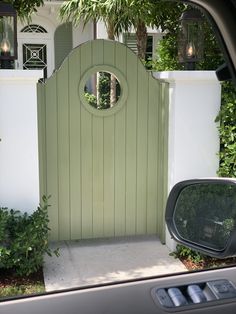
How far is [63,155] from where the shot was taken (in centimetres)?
458

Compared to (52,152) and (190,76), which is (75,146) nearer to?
(52,152)

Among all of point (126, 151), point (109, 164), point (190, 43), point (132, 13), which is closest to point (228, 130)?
point (190, 43)

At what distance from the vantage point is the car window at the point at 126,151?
443cm

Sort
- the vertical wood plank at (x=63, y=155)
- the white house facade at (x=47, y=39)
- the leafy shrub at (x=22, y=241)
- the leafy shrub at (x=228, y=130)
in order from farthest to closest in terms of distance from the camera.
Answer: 1. the white house facade at (x=47, y=39)
2. the vertical wood plank at (x=63, y=155)
3. the leafy shrub at (x=228, y=130)
4. the leafy shrub at (x=22, y=241)

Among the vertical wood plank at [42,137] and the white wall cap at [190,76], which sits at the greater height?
the white wall cap at [190,76]

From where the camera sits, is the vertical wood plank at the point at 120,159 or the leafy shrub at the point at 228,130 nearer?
the leafy shrub at the point at 228,130

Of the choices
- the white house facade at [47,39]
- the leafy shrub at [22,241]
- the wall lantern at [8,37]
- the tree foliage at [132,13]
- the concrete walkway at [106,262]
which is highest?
the white house facade at [47,39]

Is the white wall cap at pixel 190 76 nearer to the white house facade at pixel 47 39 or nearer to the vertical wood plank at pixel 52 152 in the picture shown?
the vertical wood plank at pixel 52 152

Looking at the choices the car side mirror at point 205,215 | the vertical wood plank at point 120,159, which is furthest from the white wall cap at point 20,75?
the car side mirror at point 205,215

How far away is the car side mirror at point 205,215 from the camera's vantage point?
167cm

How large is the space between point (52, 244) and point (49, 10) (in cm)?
808

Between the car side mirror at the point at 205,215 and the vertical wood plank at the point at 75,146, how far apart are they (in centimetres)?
264

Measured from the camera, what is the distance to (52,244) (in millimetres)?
4734

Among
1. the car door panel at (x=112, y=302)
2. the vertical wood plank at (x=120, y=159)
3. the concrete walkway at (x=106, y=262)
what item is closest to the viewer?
the car door panel at (x=112, y=302)
